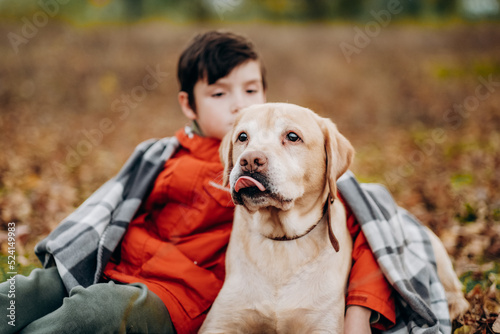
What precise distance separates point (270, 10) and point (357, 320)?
69.6 ft

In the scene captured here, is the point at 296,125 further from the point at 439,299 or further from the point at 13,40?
the point at 13,40

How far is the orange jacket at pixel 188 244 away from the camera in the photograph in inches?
109

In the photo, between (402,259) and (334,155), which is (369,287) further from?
(334,155)

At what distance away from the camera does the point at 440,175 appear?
22.6ft

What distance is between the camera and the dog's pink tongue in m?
2.31

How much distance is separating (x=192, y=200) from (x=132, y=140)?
7.47 meters

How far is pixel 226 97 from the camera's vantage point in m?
3.41

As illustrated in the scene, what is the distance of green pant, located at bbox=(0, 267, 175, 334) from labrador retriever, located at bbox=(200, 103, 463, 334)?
1.23 ft

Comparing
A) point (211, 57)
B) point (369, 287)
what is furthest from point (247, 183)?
point (211, 57)

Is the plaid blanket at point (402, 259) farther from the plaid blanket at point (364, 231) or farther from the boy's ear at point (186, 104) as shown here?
the boy's ear at point (186, 104)

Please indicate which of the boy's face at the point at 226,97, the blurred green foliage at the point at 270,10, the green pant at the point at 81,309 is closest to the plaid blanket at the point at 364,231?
the green pant at the point at 81,309

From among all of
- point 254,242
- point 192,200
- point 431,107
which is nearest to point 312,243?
point 254,242

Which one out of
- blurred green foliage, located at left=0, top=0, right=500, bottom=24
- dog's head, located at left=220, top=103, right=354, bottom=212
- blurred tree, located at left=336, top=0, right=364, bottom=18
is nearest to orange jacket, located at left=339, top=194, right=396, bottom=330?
dog's head, located at left=220, top=103, right=354, bottom=212

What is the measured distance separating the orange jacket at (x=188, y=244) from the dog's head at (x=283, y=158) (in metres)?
0.38
